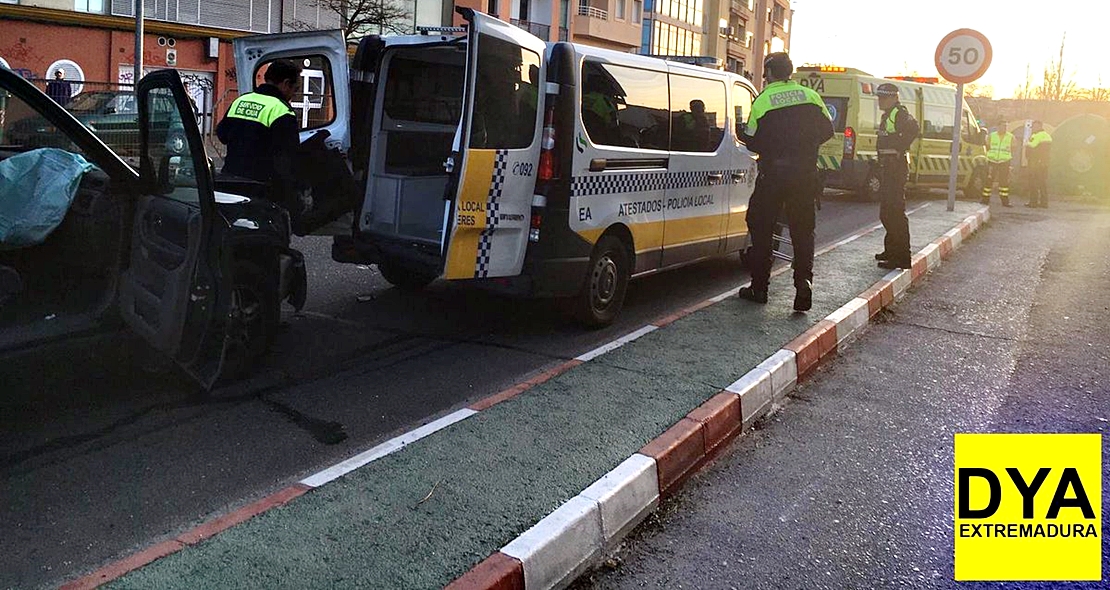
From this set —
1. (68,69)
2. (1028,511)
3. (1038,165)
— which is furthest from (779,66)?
(68,69)

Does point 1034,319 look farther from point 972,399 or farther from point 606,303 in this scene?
point 606,303

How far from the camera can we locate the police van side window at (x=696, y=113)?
733 centimetres

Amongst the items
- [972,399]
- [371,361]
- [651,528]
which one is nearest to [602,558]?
[651,528]

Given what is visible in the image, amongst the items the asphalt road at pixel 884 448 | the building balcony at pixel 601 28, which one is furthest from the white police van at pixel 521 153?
the building balcony at pixel 601 28

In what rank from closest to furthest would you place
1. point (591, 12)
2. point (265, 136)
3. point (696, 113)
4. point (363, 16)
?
point (265, 136)
point (696, 113)
point (363, 16)
point (591, 12)

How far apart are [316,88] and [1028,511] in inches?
248

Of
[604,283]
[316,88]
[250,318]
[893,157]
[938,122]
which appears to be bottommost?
[250,318]

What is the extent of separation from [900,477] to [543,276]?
259cm

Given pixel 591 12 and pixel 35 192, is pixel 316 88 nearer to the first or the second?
pixel 35 192

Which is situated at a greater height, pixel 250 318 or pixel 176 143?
pixel 176 143

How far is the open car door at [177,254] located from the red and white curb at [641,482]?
6.68 feet

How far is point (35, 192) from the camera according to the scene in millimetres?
5105

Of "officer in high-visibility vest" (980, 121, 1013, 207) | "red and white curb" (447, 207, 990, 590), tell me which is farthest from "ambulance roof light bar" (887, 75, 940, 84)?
"red and white curb" (447, 207, 990, 590)

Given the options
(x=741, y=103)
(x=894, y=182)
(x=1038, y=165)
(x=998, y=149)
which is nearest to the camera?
(x=741, y=103)
